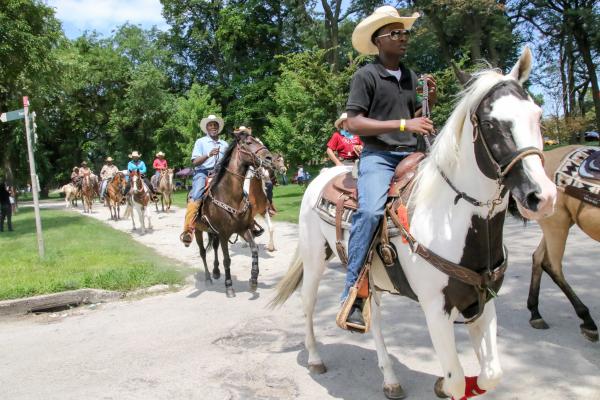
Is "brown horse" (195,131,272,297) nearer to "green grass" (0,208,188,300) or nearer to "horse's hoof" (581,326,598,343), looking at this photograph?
"green grass" (0,208,188,300)

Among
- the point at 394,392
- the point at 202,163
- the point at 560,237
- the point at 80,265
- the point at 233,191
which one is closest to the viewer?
the point at 394,392

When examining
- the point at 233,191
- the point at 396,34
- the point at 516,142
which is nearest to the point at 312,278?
the point at 396,34

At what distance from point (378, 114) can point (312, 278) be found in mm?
1734

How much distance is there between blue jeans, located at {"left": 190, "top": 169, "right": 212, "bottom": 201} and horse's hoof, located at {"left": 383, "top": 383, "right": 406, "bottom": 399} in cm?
501

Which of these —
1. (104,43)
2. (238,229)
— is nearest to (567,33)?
(238,229)

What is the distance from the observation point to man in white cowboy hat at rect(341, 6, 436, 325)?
124 inches

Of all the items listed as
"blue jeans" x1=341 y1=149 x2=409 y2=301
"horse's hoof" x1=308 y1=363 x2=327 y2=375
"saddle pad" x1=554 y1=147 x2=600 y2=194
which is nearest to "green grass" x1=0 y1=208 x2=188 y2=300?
"horse's hoof" x1=308 y1=363 x2=327 y2=375

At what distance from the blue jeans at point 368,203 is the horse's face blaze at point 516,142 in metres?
0.83

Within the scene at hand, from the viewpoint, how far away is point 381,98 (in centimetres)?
331

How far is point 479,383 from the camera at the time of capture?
2814 millimetres

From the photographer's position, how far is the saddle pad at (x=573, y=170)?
459 cm

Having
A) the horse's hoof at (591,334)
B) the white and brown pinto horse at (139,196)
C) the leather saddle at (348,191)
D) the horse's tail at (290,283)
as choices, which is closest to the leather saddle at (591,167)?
the horse's hoof at (591,334)

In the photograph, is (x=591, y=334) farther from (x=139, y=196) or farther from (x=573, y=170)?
(x=139, y=196)

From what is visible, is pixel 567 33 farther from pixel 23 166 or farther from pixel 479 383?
pixel 23 166
